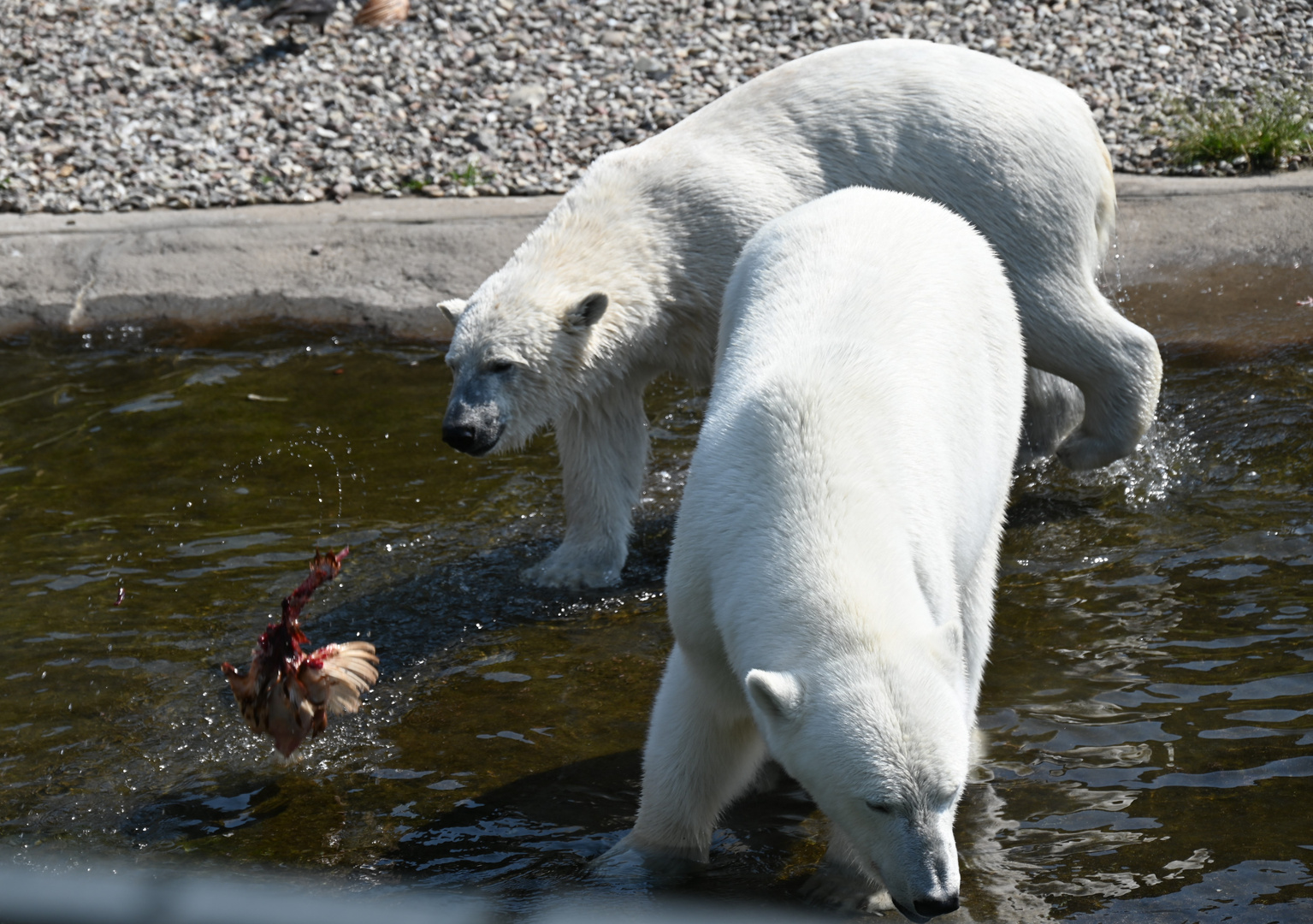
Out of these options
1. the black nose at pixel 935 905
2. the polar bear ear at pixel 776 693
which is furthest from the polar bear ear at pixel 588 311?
the black nose at pixel 935 905

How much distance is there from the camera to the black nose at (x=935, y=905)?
76.0 inches

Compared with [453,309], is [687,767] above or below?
below

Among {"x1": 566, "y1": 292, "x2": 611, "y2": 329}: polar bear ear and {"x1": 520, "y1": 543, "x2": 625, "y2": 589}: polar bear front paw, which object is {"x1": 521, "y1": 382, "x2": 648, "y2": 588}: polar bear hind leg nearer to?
{"x1": 520, "y1": 543, "x2": 625, "y2": 589}: polar bear front paw

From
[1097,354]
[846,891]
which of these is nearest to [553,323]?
[1097,354]

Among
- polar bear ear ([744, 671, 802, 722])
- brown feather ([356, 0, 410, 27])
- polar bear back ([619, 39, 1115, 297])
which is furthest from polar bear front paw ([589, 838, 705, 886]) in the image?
brown feather ([356, 0, 410, 27])

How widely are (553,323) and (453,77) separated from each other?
446 cm

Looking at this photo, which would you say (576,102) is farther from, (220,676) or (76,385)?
(220,676)

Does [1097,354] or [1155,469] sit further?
[1155,469]

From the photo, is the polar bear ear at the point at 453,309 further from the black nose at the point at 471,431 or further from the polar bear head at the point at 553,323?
the black nose at the point at 471,431

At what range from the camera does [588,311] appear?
375 cm

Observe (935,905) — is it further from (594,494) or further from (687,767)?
(594,494)

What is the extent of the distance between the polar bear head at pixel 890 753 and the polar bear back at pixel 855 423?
0.11m

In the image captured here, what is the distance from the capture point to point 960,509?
99.3 inches

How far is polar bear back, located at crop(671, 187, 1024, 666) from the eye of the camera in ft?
7.02
